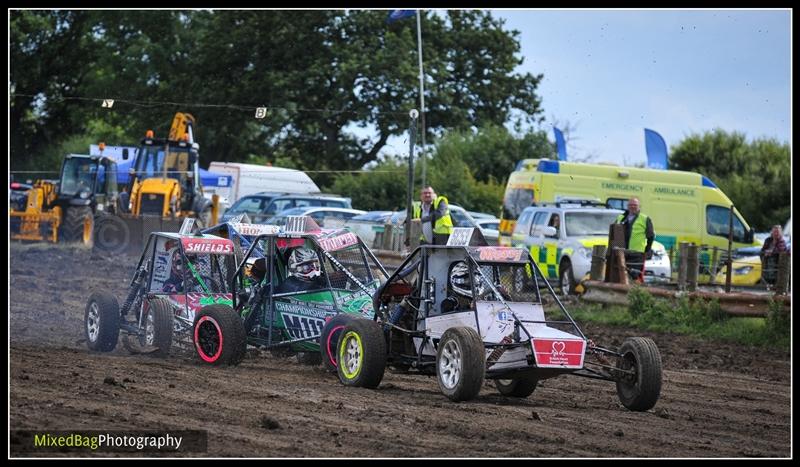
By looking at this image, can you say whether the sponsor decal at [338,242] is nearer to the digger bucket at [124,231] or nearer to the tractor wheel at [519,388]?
the tractor wheel at [519,388]

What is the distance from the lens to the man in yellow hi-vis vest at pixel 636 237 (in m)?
19.4

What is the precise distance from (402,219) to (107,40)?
23660mm

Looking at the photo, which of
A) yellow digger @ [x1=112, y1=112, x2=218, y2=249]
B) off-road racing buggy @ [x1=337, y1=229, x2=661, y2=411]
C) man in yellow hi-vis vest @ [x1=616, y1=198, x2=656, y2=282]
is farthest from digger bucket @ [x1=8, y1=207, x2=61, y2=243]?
off-road racing buggy @ [x1=337, y1=229, x2=661, y2=411]

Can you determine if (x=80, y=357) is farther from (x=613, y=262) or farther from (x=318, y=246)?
(x=613, y=262)

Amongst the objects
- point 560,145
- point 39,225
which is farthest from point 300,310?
point 39,225

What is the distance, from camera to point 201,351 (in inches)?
458

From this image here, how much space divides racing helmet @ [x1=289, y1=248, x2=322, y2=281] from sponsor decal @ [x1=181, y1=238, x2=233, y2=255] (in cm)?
103

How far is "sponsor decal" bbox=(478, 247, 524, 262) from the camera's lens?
1041 centimetres

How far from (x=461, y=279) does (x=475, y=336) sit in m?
1.11

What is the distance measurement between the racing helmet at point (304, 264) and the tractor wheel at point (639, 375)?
10.8ft

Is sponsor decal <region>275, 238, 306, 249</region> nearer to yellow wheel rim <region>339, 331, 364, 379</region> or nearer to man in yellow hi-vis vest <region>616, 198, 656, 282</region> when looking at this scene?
yellow wheel rim <region>339, 331, 364, 379</region>

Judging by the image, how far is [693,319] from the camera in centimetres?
1705

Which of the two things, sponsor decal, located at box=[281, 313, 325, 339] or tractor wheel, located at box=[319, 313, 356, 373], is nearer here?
tractor wheel, located at box=[319, 313, 356, 373]

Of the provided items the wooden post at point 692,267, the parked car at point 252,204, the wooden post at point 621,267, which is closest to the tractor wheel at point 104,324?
the wooden post at point 692,267
